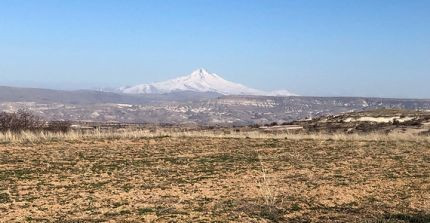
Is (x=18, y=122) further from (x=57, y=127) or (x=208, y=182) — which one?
(x=208, y=182)

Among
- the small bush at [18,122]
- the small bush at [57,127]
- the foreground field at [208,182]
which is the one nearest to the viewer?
the foreground field at [208,182]

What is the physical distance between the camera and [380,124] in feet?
154

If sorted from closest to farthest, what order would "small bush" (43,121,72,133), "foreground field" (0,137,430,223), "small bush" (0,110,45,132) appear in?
"foreground field" (0,137,430,223)
"small bush" (0,110,45,132)
"small bush" (43,121,72,133)

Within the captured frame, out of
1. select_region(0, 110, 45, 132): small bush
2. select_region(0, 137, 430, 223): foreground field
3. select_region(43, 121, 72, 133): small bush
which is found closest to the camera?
select_region(0, 137, 430, 223): foreground field

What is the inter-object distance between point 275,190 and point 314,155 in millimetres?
9571

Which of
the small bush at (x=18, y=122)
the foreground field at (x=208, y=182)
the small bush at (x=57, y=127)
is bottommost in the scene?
the foreground field at (x=208, y=182)

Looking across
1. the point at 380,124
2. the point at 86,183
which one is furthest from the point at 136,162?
the point at 380,124

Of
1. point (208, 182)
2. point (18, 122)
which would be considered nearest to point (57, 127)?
point (18, 122)

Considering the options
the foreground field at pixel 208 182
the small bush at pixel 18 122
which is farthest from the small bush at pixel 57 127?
the foreground field at pixel 208 182

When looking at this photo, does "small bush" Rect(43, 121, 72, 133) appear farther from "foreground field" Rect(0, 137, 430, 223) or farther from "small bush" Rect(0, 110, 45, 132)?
"foreground field" Rect(0, 137, 430, 223)

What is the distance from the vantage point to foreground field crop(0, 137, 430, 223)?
12125mm

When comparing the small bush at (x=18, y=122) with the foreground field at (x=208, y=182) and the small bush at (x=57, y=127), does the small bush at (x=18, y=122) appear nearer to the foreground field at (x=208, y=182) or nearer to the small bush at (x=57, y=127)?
the small bush at (x=57, y=127)

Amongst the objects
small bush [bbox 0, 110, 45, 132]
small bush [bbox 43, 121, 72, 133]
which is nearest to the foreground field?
small bush [bbox 0, 110, 45, 132]

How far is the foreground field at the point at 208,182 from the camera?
1212cm
